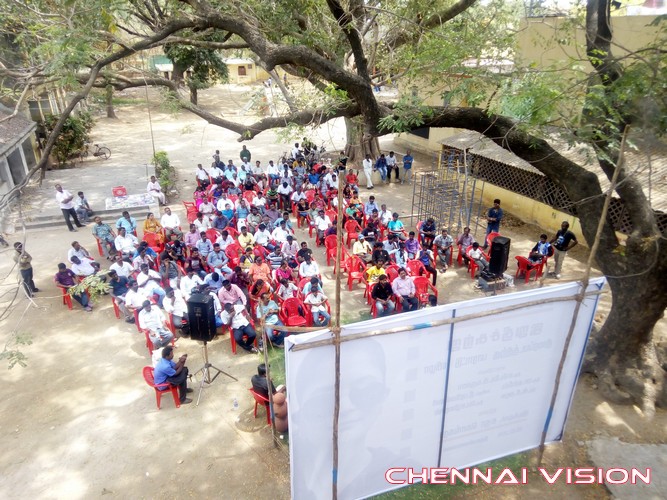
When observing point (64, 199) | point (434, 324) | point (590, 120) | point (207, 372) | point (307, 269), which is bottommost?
point (207, 372)

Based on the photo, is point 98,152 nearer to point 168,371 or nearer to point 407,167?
point 407,167

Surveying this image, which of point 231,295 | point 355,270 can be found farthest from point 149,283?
point 355,270

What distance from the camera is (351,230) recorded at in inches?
446

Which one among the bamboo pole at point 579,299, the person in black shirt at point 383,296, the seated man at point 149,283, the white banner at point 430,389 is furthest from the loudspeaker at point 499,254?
the seated man at point 149,283

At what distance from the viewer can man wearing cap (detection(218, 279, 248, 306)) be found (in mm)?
7918

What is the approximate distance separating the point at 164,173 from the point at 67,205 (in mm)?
4135

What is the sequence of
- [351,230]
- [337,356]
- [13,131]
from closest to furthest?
1. [337,356]
2. [351,230]
3. [13,131]

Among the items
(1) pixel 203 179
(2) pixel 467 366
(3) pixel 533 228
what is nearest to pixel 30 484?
(2) pixel 467 366

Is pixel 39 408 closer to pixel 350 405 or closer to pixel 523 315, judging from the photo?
pixel 350 405

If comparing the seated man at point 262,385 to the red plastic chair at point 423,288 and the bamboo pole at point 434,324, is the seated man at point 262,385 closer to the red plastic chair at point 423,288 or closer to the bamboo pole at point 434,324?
the bamboo pole at point 434,324

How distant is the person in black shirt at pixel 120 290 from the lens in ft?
27.6

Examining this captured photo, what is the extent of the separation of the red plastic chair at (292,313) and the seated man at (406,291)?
1717 millimetres

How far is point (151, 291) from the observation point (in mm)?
Answer: 8062

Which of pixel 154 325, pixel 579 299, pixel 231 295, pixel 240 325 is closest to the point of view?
pixel 579 299
